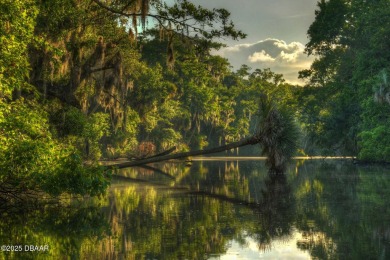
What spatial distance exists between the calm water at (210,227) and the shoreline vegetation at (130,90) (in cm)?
185

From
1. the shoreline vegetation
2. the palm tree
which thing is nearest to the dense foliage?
the shoreline vegetation

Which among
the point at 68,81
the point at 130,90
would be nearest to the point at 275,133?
the point at 68,81

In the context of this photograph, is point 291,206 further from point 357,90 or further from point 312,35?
point 312,35

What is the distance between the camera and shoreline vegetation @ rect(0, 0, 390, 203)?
16.2 m

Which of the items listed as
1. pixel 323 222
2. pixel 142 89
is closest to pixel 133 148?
pixel 142 89

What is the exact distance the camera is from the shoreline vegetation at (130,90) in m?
16.2

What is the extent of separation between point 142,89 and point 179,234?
45.2 meters

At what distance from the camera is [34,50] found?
79.5 ft

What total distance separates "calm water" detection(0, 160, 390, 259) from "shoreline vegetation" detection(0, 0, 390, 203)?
1.85 m

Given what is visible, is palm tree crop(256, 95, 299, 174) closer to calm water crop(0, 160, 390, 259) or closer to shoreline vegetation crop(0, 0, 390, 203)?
shoreline vegetation crop(0, 0, 390, 203)

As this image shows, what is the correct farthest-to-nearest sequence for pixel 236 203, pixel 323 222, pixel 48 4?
pixel 48 4 → pixel 236 203 → pixel 323 222

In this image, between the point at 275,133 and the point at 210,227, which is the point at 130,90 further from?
the point at 210,227

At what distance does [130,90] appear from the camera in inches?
1918

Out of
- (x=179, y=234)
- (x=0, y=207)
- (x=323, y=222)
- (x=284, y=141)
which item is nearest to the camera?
(x=179, y=234)
